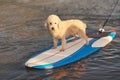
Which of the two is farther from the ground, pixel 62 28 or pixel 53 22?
pixel 53 22

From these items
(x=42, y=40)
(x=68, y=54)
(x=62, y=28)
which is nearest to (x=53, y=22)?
(x=62, y=28)

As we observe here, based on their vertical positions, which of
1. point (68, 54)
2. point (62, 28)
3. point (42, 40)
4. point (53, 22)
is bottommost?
point (68, 54)

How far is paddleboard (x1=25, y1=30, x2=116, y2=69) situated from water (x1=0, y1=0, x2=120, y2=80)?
16 cm

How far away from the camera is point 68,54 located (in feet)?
33.9

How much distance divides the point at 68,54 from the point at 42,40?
2985 mm

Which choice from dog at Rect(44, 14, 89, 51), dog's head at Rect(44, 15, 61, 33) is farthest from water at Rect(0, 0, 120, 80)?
dog's head at Rect(44, 15, 61, 33)

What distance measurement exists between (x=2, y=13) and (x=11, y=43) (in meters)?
8.50

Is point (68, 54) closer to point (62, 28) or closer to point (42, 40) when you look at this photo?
point (62, 28)

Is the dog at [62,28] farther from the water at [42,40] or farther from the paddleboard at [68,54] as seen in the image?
the water at [42,40]

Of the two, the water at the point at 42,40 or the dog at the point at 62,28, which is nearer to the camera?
the water at the point at 42,40

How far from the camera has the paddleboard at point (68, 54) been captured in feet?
31.3

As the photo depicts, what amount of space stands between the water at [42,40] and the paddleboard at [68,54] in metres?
0.16

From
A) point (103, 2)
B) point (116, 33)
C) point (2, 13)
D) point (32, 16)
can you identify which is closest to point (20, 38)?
point (116, 33)

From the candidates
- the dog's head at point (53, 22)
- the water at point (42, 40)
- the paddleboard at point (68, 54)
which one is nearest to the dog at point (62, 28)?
the dog's head at point (53, 22)
